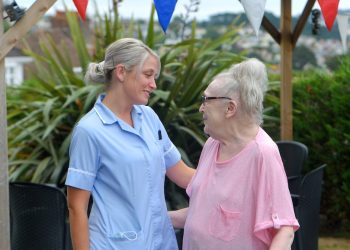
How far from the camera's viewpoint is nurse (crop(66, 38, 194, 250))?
2580 mm

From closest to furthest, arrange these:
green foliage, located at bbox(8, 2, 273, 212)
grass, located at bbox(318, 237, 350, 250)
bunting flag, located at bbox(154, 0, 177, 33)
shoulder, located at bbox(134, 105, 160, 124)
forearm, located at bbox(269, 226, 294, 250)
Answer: forearm, located at bbox(269, 226, 294, 250), shoulder, located at bbox(134, 105, 160, 124), bunting flag, located at bbox(154, 0, 177, 33), green foliage, located at bbox(8, 2, 273, 212), grass, located at bbox(318, 237, 350, 250)

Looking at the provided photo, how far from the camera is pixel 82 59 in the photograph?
655cm

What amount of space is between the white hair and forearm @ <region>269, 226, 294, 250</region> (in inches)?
15.4

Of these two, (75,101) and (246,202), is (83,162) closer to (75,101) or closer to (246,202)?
(246,202)

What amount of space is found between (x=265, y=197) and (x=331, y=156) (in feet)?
13.6

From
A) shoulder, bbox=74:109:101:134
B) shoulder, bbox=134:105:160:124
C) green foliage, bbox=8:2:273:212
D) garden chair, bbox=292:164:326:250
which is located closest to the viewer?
shoulder, bbox=74:109:101:134

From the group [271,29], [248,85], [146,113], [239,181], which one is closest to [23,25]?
[146,113]

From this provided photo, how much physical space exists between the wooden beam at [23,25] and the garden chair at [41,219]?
0.69 meters

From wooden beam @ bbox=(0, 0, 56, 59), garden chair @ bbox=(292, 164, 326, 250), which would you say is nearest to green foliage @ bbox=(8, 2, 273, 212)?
garden chair @ bbox=(292, 164, 326, 250)

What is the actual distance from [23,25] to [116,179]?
1113mm

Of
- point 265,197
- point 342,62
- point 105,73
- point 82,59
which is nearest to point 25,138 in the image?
point 82,59

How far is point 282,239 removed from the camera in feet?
7.81

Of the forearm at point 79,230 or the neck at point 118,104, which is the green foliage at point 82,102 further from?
the forearm at point 79,230

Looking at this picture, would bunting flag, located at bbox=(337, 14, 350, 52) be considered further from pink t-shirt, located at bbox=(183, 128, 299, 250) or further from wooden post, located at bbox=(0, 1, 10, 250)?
pink t-shirt, located at bbox=(183, 128, 299, 250)
